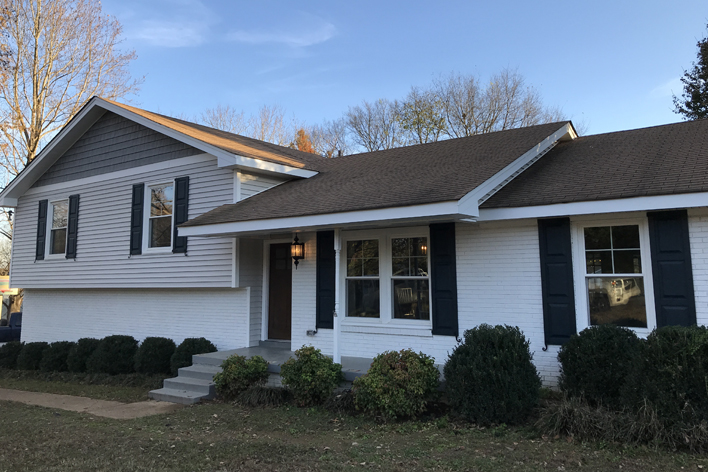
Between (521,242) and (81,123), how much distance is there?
36.2 ft

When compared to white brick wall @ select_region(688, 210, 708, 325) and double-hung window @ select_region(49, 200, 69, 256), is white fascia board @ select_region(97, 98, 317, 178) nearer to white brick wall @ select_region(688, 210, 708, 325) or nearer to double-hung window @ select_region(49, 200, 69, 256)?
double-hung window @ select_region(49, 200, 69, 256)

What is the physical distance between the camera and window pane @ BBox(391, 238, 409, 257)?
28.1 ft

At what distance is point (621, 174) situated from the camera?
7156 millimetres

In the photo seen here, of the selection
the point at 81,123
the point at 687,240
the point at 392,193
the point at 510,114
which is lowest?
the point at 687,240

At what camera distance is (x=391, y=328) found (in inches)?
334

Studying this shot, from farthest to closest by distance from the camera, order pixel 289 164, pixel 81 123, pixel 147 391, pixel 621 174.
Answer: pixel 81 123 → pixel 289 164 → pixel 147 391 → pixel 621 174

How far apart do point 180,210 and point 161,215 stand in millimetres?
801

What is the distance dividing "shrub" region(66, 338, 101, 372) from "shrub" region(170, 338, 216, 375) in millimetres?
2891

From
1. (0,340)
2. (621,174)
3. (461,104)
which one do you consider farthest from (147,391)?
(461,104)

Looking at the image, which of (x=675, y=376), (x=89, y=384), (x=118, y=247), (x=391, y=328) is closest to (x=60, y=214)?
(x=118, y=247)

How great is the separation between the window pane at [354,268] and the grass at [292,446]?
2.69 metres

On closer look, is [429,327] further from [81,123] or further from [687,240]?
[81,123]

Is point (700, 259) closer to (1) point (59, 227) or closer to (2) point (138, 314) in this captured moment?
(2) point (138, 314)

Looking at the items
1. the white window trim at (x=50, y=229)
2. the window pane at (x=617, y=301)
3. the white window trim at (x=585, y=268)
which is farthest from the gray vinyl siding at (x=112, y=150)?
the window pane at (x=617, y=301)
